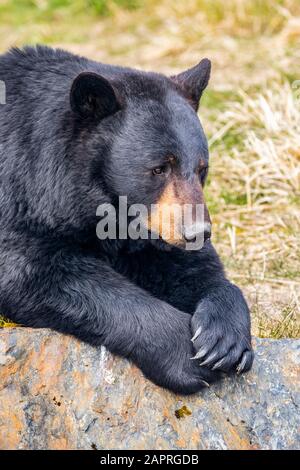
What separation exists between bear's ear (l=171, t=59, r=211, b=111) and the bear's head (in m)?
0.28

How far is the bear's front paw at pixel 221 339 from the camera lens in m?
4.04

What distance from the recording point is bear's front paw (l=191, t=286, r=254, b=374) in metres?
4.04

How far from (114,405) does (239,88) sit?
19.0ft

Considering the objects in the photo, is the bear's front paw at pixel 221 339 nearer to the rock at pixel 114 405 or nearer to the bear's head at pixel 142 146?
the rock at pixel 114 405

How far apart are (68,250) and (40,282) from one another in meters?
0.21

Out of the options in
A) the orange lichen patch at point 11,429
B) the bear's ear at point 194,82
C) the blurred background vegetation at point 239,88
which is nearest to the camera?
the orange lichen patch at point 11,429

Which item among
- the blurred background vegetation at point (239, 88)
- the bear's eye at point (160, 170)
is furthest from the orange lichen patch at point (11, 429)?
the blurred background vegetation at point (239, 88)

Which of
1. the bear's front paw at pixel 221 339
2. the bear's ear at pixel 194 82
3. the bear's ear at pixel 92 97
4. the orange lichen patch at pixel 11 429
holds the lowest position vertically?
the orange lichen patch at pixel 11 429

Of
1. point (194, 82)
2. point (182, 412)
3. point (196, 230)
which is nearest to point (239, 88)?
point (194, 82)

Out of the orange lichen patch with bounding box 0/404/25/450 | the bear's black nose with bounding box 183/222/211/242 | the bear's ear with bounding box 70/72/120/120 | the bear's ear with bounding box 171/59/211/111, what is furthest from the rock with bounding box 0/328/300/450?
the bear's ear with bounding box 171/59/211/111

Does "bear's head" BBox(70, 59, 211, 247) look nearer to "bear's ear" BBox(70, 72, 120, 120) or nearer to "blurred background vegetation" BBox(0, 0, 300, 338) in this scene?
"bear's ear" BBox(70, 72, 120, 120)

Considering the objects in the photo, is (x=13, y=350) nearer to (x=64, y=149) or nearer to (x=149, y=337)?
(x=149, y=337)

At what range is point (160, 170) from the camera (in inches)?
166

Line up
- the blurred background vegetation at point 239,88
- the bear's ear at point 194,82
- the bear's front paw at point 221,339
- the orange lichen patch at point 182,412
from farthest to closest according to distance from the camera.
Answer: the blurred background vegetation at point 239,88 → the bear's ear at point 194,82 → the bear's front paw at point 221,339 → the orange lichen patch at point 182,412
